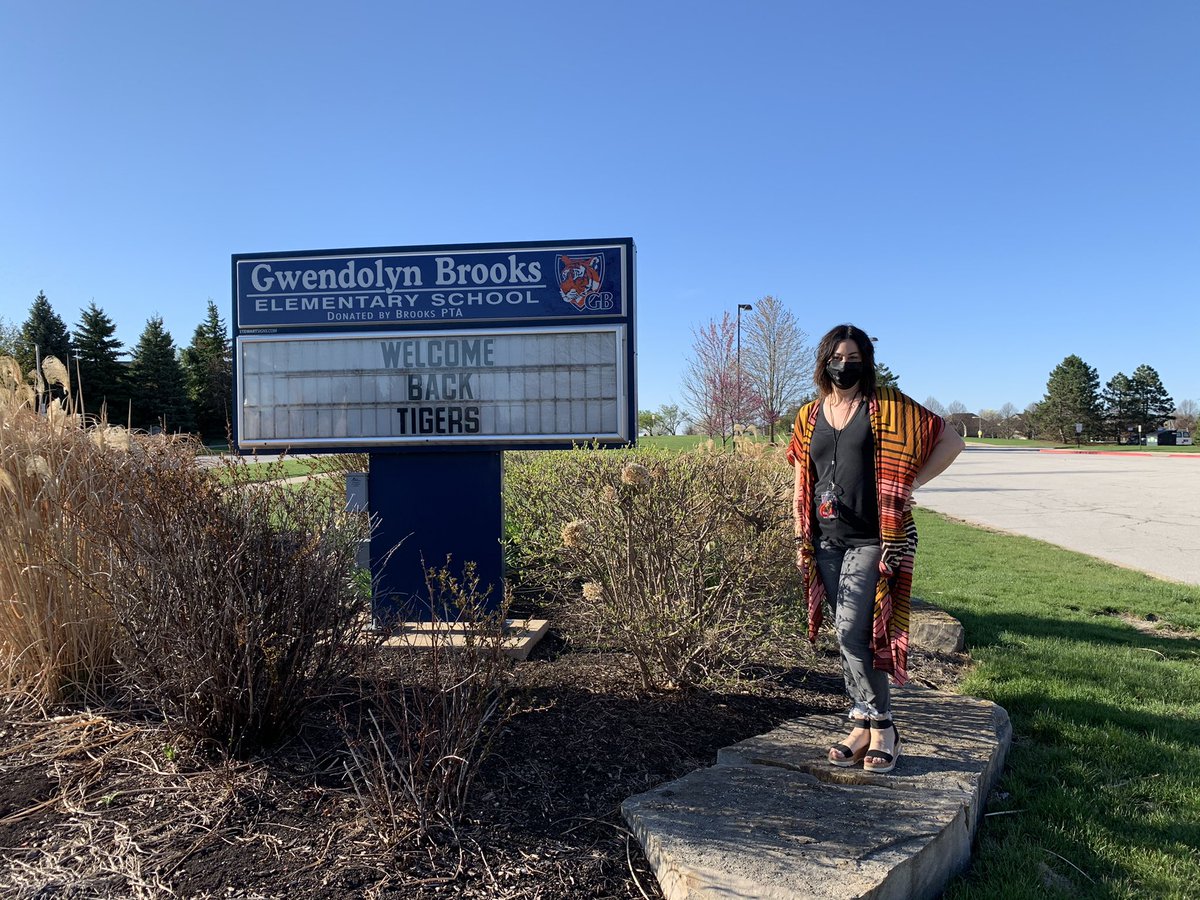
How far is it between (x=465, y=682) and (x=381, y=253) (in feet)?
13.2

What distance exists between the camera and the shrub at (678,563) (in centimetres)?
386

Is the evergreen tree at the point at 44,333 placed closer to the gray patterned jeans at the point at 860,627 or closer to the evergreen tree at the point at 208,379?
the evergreen tree at the point at 208,379

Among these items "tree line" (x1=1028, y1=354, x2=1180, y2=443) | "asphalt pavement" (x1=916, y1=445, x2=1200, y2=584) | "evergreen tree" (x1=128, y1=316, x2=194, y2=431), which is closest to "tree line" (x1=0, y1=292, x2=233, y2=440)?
"evergreen tree" (x1=128, y1=316, x2=194, y2=431)

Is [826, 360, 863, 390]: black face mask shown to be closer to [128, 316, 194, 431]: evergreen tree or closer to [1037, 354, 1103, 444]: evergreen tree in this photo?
[128, 316, 194, 431]: evergreen tree

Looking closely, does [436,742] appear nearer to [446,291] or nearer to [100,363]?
[446,291]

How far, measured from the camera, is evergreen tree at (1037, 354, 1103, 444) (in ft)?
219

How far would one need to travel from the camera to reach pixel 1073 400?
66.6 m

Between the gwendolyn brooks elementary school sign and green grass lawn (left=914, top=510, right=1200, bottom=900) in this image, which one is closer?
green grass lawn (left=914, top=510, right=1200, bottom=900)

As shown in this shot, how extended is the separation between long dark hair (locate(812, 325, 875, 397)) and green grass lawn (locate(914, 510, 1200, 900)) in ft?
6.02

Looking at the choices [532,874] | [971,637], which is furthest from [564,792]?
[971,637]

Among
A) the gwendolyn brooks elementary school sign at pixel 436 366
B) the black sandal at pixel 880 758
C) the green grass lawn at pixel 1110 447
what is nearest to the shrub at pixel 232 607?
the black sandal at pixel 880 758

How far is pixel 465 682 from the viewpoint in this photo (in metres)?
2.82

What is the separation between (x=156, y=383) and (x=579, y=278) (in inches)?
1478

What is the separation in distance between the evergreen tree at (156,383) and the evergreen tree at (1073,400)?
6816 centimetres
